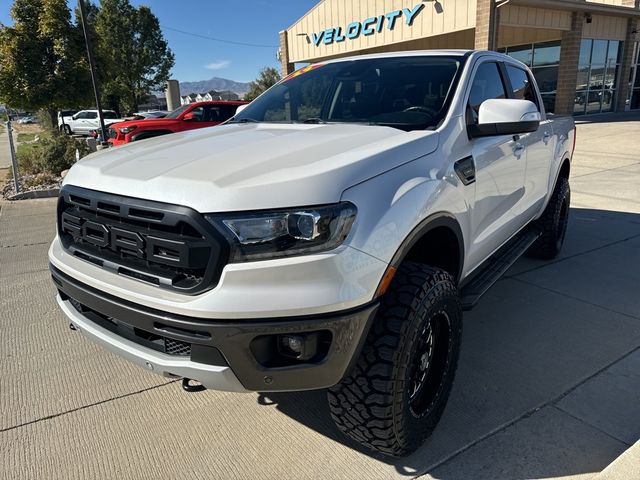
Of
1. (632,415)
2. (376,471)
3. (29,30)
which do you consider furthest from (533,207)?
(29,30)

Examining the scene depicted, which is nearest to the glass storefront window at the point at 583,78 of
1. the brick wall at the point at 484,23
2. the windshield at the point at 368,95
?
the brick wall at the point at 484,23

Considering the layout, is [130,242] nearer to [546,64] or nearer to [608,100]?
[546,64]

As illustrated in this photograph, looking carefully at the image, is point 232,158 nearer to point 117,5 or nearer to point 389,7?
point 389,7

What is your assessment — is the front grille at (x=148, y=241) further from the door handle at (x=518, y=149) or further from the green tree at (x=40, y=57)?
the green tree at (x=40, y=57)

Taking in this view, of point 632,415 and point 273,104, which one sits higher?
point 273,104

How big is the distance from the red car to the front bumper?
10.1m

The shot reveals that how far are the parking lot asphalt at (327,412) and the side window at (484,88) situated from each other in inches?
60.2

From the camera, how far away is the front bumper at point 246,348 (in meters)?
1.77

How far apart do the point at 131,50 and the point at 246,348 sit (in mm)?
40427

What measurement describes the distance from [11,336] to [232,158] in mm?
2565

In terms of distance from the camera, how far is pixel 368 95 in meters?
3.12

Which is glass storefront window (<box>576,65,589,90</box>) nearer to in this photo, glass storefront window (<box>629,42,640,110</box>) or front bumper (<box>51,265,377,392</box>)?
glass storefront window (<box>629,42,640,110</box>)

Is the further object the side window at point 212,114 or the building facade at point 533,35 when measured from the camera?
the building facade at point 533,35

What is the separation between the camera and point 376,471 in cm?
223
